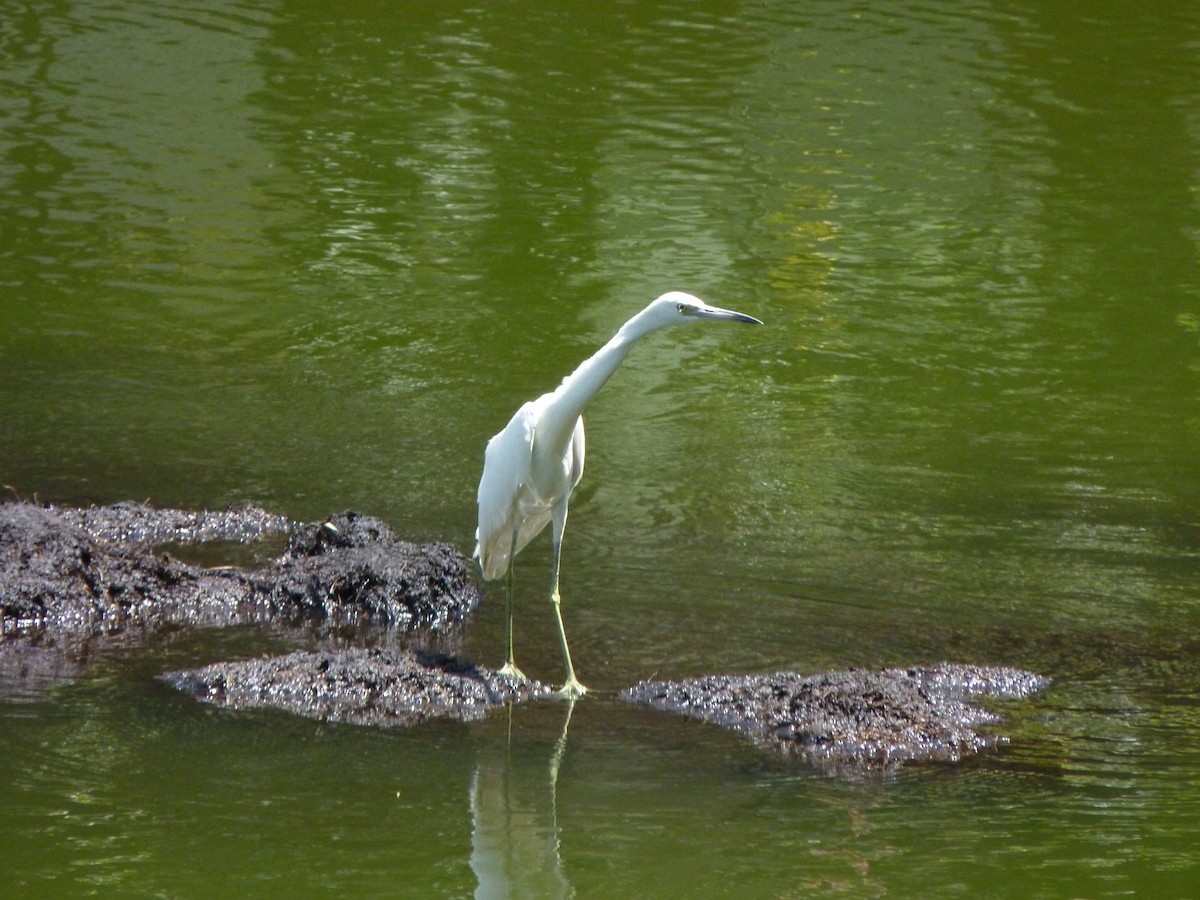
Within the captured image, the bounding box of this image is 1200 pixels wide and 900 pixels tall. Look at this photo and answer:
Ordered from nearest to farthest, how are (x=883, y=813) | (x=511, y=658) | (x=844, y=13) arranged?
(x=883, y=813), (x=511, y=658), (x=844, y=13)

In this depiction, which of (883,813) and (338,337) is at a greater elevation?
(883,813)

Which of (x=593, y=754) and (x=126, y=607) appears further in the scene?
(x=126, y=607)

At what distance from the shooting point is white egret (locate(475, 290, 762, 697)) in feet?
19.4

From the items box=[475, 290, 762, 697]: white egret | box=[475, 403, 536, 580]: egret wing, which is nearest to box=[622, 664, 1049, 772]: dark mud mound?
box=[475, 290, 762, 697]: white egret

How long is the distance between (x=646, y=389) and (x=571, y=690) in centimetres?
439

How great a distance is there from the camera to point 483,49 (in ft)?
58.1

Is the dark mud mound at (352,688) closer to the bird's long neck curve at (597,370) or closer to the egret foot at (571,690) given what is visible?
the egret foot at (571,690)

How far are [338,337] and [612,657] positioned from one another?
506cm

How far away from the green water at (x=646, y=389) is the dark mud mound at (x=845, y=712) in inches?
4.8

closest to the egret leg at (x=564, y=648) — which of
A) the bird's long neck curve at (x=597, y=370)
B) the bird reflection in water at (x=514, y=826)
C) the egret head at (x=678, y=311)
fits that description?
the bird reflection in water at (x=514, y=826)

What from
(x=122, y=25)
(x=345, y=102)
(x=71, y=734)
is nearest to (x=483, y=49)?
(x=345, y=102)

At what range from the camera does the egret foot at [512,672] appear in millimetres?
5910

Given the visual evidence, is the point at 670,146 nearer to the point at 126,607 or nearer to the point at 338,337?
the point at 338,337

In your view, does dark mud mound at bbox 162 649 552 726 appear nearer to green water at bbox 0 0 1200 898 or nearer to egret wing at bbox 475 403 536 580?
green water at bbox 0 0 1200 898
